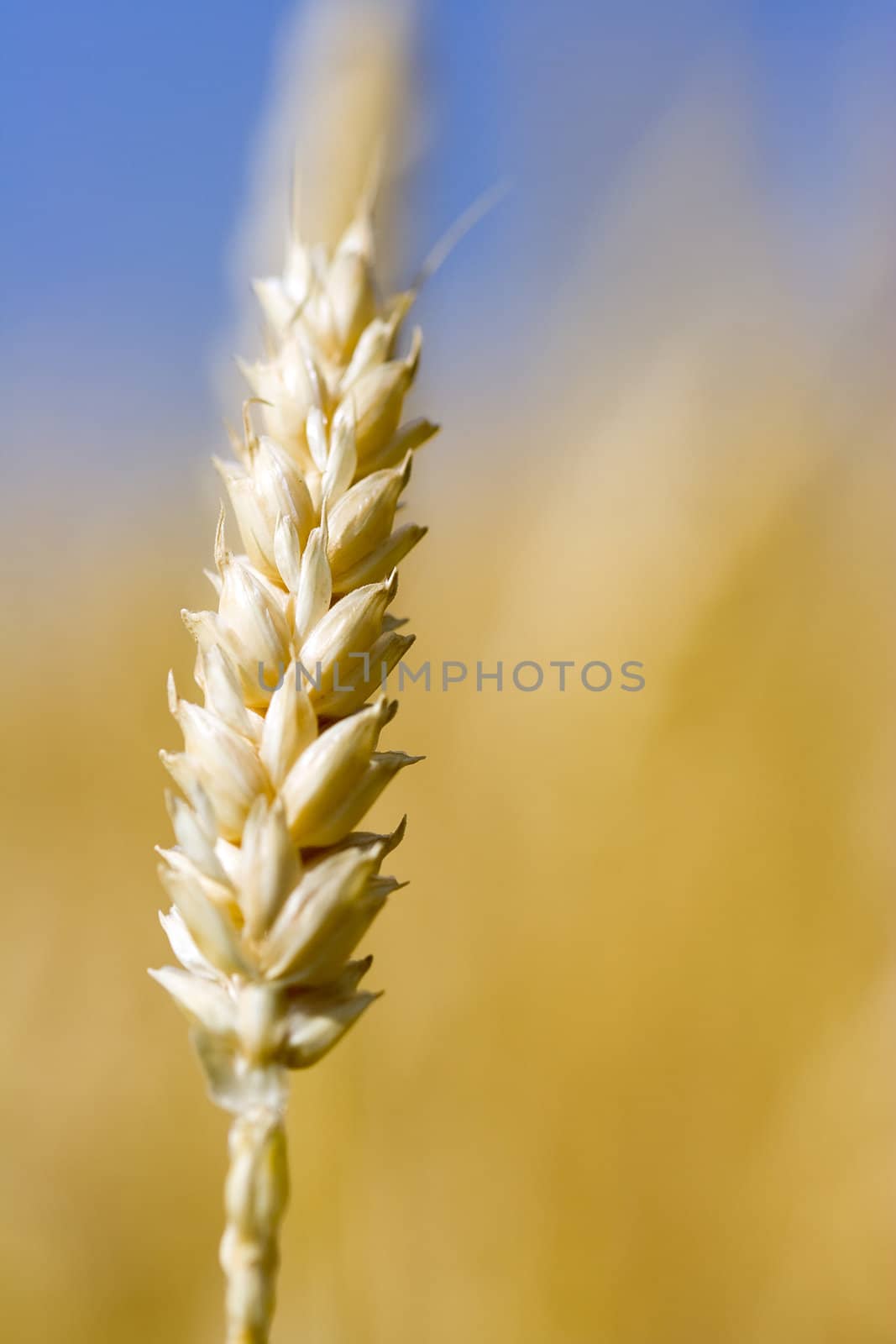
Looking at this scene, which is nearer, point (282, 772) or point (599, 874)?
point (282, 772)

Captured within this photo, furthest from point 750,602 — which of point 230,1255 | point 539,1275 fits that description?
point 230,1255

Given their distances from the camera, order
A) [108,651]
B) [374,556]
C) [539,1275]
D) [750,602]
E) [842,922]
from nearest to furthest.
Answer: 1. [374,556]
2. [539,1275]
3. [842,922]
4. [750,602]
5. [108,651]

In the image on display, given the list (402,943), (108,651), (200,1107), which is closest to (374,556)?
(402,943)

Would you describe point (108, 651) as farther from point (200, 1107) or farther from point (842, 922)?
point (842, 922)

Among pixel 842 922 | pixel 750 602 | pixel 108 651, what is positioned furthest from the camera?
pixel 108 651

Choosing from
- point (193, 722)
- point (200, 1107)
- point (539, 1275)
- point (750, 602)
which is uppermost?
point (750, 602)

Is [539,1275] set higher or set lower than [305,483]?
lower

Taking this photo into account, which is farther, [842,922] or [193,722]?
[842,922]
